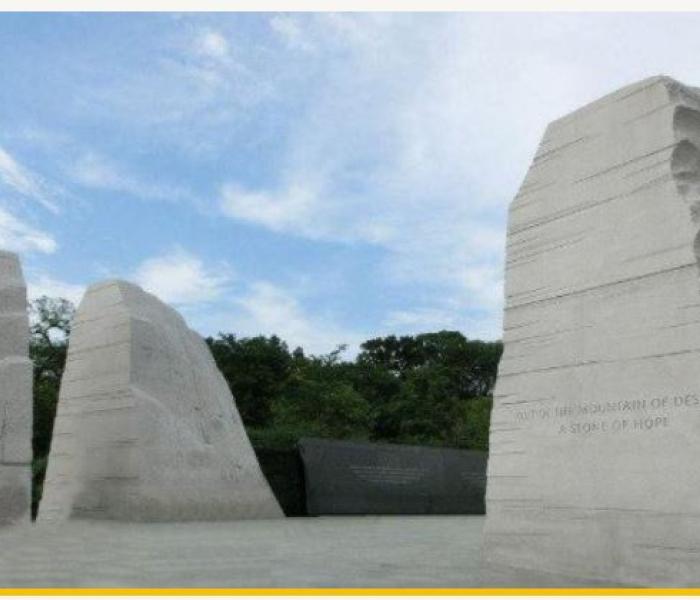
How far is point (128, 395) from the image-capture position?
12250 mm

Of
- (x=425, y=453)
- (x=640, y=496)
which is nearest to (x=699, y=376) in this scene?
(x=640, y=496)

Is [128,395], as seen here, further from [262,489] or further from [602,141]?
[602,141]

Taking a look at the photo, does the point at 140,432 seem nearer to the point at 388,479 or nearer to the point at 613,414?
the point at 388,479

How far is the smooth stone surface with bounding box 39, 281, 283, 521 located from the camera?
12.0m

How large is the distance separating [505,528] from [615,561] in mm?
1042

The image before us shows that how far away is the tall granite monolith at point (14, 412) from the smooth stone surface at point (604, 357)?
602 cm

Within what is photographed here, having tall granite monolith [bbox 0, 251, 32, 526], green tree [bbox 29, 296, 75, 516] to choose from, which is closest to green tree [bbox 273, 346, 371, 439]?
green tree [bbox 29, 296, 75, 516]

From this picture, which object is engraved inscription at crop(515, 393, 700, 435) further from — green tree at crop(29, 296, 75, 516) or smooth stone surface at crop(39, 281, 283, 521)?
green tree at crop(29, 296, 75, 516)

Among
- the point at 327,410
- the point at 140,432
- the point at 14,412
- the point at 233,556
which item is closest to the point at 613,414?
the point at 233,556

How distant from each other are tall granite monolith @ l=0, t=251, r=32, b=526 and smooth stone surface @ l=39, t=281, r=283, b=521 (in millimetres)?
1829

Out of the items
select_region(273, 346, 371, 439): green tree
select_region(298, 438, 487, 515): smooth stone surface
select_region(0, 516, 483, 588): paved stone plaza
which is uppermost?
select_region(273, 346, 371, 439): green tree

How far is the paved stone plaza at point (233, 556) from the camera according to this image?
215 inches

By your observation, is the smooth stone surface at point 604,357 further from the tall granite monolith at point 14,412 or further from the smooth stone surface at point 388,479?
the smooth stone surface at point 388,479

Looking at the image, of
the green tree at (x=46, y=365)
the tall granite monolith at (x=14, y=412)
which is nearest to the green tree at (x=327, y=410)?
the green tree at (x=46, y=365)
